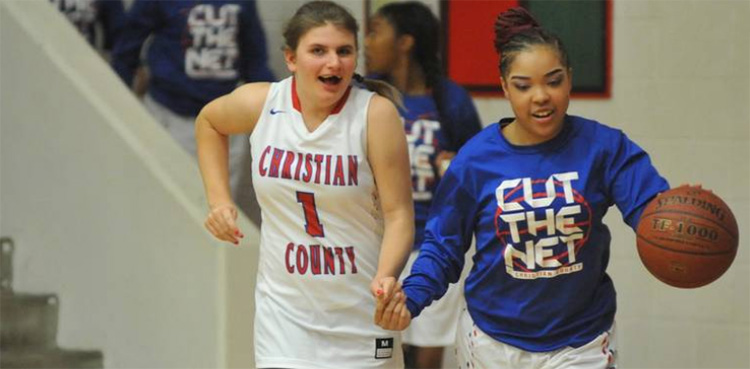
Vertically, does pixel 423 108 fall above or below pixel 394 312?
above

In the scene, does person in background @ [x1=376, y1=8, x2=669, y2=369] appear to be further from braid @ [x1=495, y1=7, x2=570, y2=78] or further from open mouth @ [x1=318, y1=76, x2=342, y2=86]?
open mouth @ [x1=318, y1=76, x2=342, y2=86]

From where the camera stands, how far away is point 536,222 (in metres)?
4.63

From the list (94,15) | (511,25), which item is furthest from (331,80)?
(94,15)

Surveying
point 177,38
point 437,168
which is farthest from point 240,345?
point 177,38

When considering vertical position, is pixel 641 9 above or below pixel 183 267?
above

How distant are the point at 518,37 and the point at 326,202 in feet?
2.58

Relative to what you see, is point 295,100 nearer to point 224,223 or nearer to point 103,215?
point 224,223

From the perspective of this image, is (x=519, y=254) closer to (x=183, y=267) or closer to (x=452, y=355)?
(x=183, y=267)

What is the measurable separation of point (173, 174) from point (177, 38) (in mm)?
1273

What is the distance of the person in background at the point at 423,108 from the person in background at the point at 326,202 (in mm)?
1904

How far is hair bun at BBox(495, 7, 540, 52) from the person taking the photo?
4.86 meters

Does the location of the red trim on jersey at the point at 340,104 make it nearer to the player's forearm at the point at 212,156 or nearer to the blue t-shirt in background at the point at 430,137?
the player's forearm at the point at 212,156

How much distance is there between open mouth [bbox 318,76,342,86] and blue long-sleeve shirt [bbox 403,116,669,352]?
45 cm

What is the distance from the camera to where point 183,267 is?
695cm
